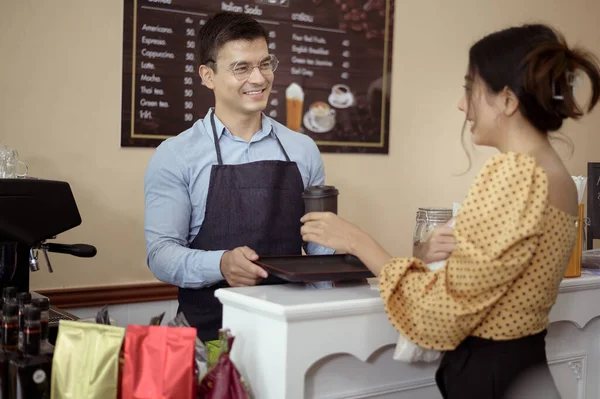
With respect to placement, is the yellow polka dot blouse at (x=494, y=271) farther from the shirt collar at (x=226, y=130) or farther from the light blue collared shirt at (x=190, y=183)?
the shirt collar at (x=226, y=130)

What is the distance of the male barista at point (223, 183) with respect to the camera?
208 cm

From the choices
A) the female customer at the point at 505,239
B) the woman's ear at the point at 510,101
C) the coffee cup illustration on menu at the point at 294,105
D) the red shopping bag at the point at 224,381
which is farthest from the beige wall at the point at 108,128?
the woman's ear at the point at 510,101

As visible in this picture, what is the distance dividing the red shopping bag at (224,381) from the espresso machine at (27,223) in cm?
64

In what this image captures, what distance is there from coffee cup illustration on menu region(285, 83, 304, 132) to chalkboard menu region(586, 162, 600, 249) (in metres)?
1.26

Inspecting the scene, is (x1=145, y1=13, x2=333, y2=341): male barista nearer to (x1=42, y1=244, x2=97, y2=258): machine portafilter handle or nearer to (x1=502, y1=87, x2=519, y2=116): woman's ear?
(x1=42, y1=244, x2=97, y2=258): machine portafilter handle

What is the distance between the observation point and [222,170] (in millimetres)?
2141

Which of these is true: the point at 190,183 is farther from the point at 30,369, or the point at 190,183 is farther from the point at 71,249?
the point at 30,369

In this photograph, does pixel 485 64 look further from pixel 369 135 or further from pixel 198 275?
pixel 369 135

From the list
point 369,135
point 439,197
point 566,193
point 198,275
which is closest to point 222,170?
point 198,275

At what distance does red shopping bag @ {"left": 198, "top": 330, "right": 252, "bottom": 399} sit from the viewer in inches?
53.2

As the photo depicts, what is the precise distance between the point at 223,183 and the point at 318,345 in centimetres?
82

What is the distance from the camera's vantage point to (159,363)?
1.33m

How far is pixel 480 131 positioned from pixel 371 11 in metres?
2.18

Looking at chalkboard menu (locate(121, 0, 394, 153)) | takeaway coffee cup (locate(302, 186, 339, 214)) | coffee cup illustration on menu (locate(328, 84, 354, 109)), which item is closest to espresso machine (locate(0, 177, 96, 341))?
takeaway coffee cup (locate(302, 186, 339, 214))
